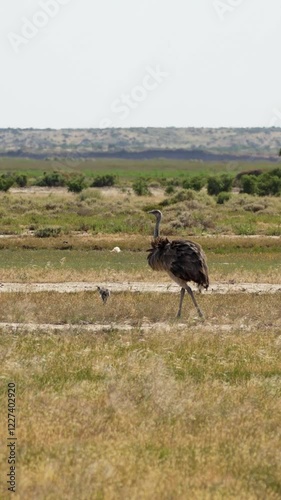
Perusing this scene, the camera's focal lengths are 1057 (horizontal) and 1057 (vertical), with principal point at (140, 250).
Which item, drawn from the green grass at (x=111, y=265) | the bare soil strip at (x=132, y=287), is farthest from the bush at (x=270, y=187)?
the bare soil strip at (x=132, y=287)

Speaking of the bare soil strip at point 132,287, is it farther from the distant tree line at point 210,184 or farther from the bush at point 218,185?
the bush at point 218,185

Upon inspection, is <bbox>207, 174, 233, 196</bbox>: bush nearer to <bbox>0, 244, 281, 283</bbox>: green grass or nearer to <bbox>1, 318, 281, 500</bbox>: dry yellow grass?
<bbox>0, 244, 281, 283</bbox>: green grass

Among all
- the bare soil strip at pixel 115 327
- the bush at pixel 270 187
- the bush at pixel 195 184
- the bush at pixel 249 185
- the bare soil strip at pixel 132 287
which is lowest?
the bush at pixel 195 184

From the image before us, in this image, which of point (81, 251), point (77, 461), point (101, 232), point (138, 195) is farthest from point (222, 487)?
point (138, 195)

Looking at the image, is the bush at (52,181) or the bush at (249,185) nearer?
the bush at (249,185)

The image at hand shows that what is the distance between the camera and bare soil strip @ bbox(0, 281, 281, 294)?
2353cm

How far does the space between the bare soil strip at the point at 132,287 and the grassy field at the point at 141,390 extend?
0.49 meters

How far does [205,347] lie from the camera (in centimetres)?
1518

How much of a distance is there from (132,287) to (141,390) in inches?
497

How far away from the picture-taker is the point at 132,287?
24.4 meters

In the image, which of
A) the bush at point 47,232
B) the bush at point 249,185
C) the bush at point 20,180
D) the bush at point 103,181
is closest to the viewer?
the bush at point 47,232
